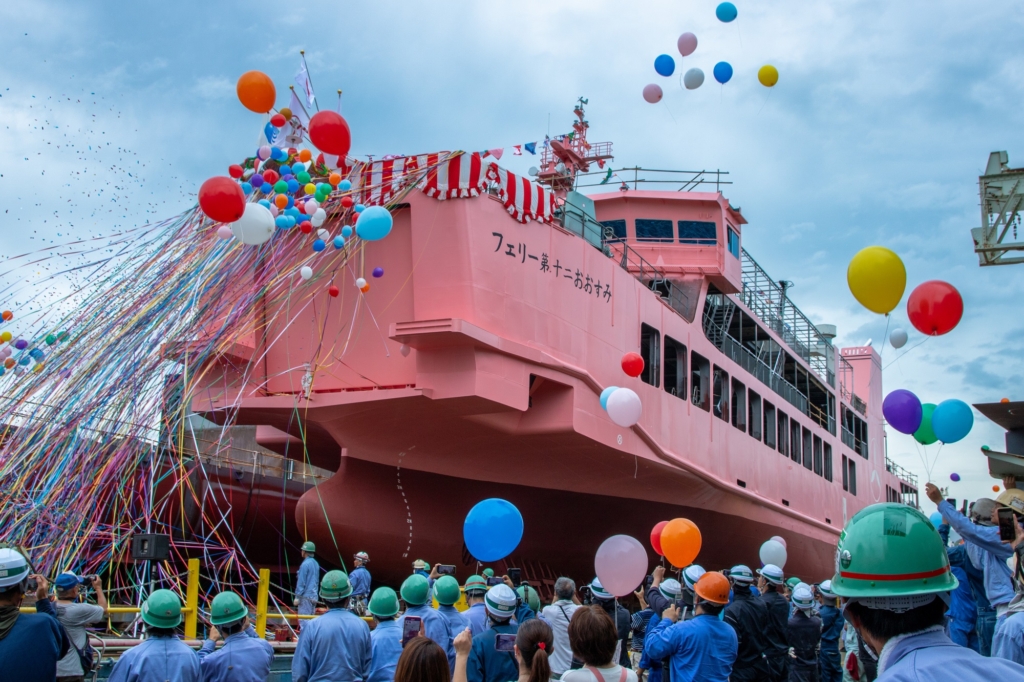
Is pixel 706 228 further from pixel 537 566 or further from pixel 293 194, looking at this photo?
pixel 293 194

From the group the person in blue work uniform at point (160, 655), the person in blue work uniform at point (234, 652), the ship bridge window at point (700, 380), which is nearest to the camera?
the person in blue work uniform at point (160, 655)

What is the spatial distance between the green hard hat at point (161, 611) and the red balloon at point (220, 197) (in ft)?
14.9

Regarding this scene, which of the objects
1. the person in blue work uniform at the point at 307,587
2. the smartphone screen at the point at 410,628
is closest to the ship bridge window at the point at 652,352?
the person in blue work uniform at the point at 307,587

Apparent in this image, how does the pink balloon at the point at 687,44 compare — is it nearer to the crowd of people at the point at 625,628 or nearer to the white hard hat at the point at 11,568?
the crowd of people at the point at 625,628

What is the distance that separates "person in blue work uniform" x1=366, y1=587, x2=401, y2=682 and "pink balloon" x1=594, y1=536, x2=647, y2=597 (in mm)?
2541

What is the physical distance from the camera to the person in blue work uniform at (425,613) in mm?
5523

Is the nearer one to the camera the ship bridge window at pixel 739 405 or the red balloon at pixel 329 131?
the red balloon at pixel 329 131

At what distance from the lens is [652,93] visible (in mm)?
12492

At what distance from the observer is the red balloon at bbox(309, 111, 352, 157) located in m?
9.20

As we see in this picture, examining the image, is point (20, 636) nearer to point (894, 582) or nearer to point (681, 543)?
point (894, 582)

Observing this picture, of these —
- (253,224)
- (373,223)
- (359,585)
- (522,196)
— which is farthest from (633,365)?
(253,224)

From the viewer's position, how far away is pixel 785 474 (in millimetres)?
21031

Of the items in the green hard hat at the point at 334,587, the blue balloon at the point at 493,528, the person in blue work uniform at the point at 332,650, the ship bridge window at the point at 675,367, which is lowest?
the person in blue work uniform at the point at 332,650

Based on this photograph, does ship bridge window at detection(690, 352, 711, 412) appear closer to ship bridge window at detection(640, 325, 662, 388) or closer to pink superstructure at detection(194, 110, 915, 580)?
pink superstructure at detection(194, 110, 915, 580)
